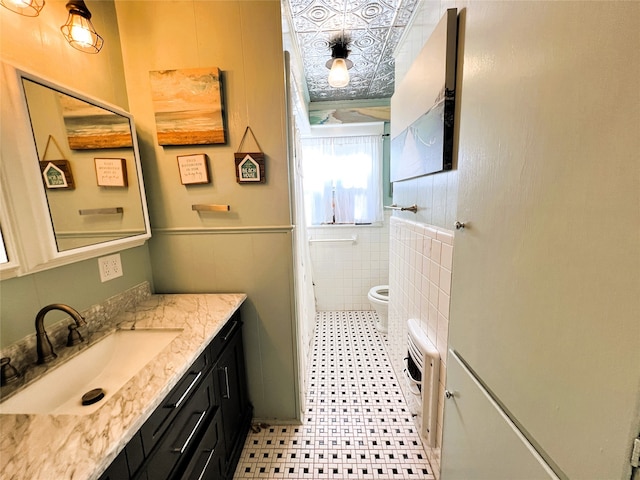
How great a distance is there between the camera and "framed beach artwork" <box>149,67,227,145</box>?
136 centimetres

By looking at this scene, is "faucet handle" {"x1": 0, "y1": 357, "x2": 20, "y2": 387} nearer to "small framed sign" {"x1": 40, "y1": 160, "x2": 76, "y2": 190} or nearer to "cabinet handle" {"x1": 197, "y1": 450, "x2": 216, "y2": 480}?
"small framed sign" {"x1": 40, "y1": 160, "x2": 76, "y2": 190}

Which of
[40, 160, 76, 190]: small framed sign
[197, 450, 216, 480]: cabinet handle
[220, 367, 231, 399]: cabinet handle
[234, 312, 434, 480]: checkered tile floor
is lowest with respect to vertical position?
[234, 312, 434, 480]: checkered tile floor

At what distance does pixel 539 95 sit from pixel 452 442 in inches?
50.2

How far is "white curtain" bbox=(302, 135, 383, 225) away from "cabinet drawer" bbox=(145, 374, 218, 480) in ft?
7.71

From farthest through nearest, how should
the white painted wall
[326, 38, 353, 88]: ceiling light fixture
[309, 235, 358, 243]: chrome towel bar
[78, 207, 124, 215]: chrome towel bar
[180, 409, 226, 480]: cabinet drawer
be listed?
1. [309, 235, 358, 243]: chrome towel bar
2. [326, 38, 353, 88]: ceiling light fixture
3. [78, 207, 124, 215]: chrome towel bar
4. [180, 409, 226, 480]: cabinet drawer
5. the white painted wall

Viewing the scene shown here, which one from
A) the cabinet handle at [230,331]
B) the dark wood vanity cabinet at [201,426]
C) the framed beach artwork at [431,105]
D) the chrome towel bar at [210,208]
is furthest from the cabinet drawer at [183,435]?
the framed beach artwork at [431,105]

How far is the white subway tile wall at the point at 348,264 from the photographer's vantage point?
3197 mm

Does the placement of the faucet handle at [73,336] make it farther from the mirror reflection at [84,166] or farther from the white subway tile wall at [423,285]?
the white subway tile wall at [423,285]

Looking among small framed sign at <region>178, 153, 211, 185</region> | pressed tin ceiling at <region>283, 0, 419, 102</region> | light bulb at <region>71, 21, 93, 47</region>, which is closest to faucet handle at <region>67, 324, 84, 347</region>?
small framed sign at <region>178, 153, 211, 185</region>

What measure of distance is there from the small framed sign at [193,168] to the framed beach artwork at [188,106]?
3.1 inches

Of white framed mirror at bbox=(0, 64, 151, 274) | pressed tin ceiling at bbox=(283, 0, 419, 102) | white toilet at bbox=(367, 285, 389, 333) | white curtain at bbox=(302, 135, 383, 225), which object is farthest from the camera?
white curtain at bbox=(302, 135, 383, 225)

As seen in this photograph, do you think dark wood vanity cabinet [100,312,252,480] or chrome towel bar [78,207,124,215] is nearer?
dark wood vanity cabinet [100,312,252,480]

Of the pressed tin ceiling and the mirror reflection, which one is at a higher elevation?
the pressed tin ceiling

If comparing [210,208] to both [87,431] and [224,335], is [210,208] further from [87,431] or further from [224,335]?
[87,431]
